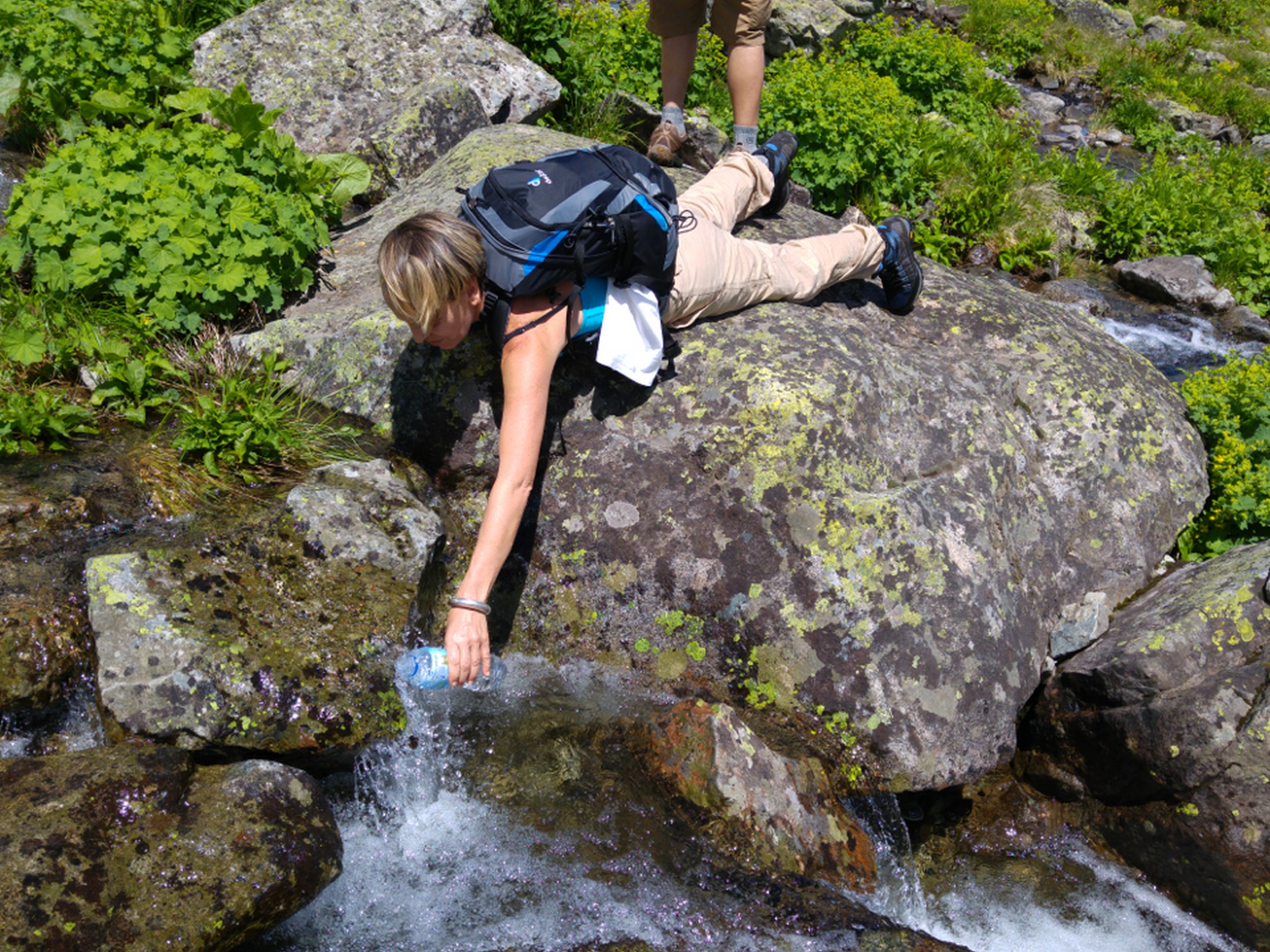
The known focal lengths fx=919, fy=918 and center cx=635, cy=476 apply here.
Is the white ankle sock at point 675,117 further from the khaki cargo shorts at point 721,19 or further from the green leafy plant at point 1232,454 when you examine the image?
the green leafy plant at point 1232,454

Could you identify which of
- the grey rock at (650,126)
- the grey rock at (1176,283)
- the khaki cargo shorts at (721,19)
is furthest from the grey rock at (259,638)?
the grey rock at (1176,283)

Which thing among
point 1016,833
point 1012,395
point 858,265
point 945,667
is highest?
point 858,265

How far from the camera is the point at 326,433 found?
15.5 feet

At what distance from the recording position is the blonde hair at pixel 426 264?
3.67 metres

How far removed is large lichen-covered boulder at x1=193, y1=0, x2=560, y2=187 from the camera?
23.1 ft

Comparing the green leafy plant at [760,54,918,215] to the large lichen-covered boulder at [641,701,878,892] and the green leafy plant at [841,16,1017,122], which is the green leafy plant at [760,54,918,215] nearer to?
the green leafy plant at [841,16,1017,122]

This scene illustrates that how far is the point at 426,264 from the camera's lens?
3.65 meters

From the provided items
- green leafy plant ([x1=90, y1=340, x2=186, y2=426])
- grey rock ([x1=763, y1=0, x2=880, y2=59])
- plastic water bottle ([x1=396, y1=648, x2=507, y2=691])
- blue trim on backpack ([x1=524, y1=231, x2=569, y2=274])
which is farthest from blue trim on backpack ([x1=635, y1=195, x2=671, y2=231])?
grey rock ([x1=763, y1=0, x2=880, y2=59])

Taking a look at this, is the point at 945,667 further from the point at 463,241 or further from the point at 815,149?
the point at 815,149

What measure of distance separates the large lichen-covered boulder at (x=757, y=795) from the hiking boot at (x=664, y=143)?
465 cm

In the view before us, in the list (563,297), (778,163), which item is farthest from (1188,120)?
(563,297)

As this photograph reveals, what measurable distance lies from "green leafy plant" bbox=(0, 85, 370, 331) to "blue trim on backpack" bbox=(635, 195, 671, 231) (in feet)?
7.25

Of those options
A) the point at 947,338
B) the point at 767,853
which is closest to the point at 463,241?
the point at 767,853

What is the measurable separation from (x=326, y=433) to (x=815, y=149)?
559 cm
